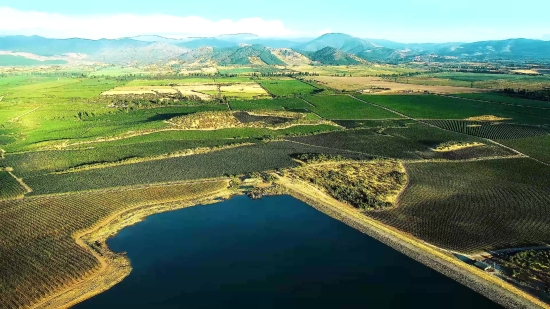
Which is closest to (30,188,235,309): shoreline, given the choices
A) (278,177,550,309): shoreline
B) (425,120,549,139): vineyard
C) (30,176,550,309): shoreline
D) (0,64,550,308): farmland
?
(30,176,550,309): shoreline

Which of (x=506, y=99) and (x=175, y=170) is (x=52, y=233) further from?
(x=506, y=99)

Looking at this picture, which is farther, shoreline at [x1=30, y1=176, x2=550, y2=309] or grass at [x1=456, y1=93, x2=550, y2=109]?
grass at [x1=456, y1=93, x2=550, y2=109]

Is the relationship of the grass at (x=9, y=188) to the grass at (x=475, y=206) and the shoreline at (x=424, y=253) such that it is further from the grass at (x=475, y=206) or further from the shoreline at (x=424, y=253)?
the grass at (x=475, y=206)

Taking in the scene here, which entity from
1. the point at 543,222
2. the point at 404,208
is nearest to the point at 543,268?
the point at 543,222

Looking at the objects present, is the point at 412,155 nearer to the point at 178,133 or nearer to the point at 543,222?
the point at 543,222

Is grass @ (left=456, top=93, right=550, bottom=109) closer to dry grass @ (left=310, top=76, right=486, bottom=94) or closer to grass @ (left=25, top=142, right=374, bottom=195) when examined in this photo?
dry grass @ (left=310, top=76, right=486, bottom=94)

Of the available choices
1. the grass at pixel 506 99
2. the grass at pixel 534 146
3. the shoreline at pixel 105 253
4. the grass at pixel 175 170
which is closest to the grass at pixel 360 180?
the grass at pixel 175 170
